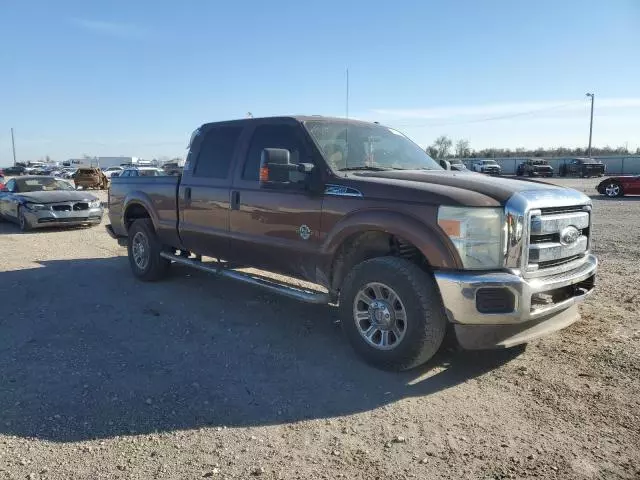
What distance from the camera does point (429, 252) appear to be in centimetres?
403

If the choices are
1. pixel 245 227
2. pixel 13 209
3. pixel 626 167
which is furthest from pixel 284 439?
pixel 626 167

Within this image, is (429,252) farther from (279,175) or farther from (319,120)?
(319,120)

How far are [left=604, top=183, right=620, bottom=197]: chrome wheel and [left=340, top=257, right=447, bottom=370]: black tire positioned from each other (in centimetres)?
2151

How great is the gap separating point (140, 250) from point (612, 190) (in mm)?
20958

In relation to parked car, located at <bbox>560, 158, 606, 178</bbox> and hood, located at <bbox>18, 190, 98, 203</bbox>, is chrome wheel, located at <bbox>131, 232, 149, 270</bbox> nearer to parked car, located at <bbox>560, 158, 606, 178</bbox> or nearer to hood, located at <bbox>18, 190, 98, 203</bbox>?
hood, located at <bbox>18, 190, 98, 203</bbox>

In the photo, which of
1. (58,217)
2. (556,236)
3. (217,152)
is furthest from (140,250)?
(58,217)

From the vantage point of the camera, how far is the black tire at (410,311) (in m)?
4.07

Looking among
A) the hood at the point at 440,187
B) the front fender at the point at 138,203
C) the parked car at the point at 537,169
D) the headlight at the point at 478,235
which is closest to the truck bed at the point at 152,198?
the front fender at the point at 138,203

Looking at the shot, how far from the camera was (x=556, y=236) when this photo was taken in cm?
424

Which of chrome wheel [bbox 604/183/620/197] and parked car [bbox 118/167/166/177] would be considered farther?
chrome wheel [bbox 604/183/620/197]

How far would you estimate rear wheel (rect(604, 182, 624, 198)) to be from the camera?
22.2m

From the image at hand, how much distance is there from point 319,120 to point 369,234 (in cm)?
152

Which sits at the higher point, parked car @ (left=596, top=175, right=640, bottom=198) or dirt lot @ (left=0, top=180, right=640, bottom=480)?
parked car @ (left=596, top=175, right=640, bottom=198)

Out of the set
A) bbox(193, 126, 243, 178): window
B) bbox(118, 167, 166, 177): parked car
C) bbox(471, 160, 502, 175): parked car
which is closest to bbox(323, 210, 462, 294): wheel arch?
bbox(193, 126, 243, 178): window
